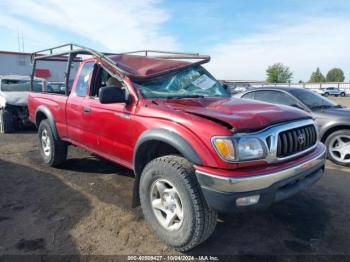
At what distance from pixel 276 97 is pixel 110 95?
4.36 metres

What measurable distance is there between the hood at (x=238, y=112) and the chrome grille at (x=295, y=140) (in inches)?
5.1

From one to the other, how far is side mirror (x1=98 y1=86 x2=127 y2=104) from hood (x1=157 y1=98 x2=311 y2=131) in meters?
0.42

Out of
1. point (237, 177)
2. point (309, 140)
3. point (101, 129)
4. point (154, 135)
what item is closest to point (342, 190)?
point (309, 140)

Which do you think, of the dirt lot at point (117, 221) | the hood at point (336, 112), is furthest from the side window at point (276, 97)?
the dirt lot at point (117, 221)

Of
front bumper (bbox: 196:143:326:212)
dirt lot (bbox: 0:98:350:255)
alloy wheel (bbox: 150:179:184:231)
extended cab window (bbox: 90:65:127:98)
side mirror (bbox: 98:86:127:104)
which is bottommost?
dirt lot (bbox: 0:98:350:255)

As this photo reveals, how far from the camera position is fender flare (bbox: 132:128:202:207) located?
269cm

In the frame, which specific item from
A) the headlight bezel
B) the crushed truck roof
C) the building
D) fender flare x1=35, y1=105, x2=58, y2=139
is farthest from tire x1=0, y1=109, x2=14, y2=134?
the building

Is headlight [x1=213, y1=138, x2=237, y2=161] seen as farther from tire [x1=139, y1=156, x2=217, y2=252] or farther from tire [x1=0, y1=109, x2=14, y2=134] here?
tire [x1=0, y1=109, x2=14, y2=134]

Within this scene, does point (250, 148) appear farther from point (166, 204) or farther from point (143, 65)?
point (143, 65)

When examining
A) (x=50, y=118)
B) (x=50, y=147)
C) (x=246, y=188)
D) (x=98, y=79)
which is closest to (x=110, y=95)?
(x=98, y=79)

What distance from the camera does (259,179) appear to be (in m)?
2.53

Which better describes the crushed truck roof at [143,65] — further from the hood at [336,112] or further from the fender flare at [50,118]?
the hood at [336,112]

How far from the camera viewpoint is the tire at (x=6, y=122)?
29.9ft

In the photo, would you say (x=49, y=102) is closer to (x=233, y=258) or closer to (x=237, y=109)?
(x=237, y=109)
